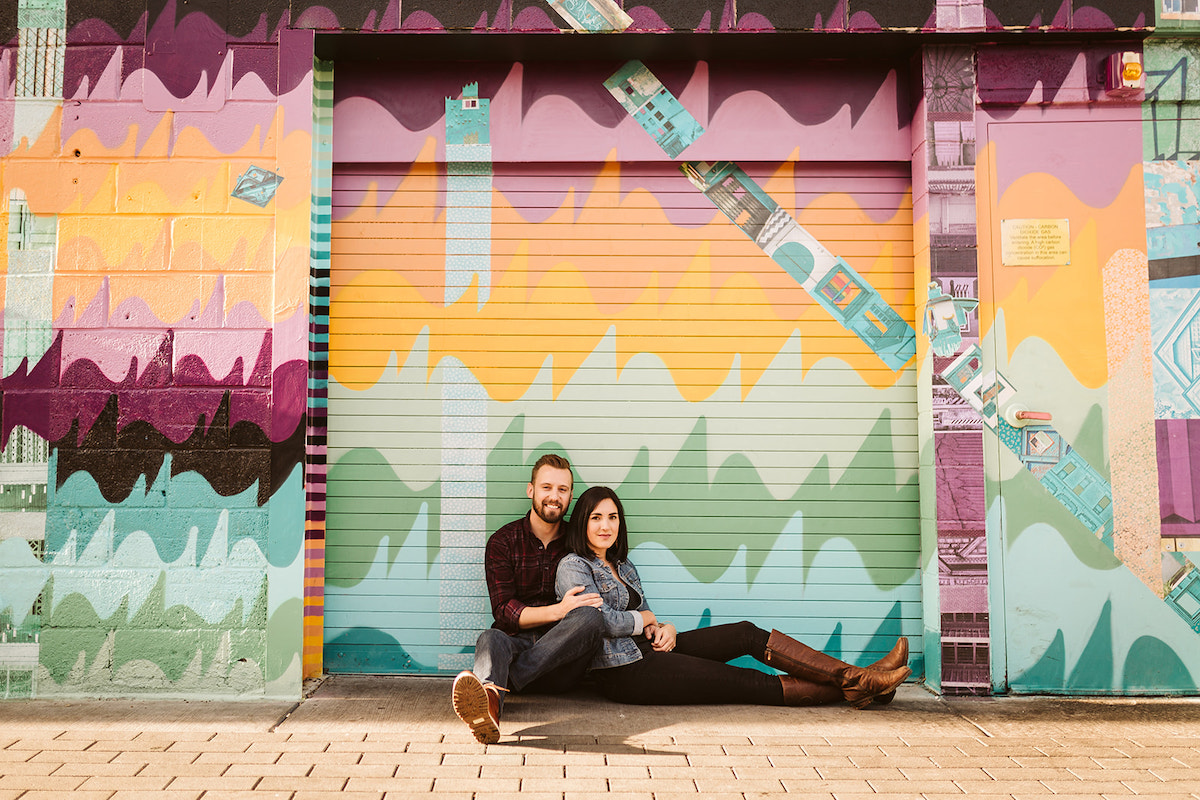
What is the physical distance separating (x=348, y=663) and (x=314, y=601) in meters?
0.42

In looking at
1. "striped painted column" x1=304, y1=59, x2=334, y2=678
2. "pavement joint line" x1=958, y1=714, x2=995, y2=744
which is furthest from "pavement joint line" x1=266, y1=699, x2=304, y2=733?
"pavement joint line" x1=958, y1=714, x2=995, y2=744

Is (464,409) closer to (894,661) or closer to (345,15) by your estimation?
(345,15)

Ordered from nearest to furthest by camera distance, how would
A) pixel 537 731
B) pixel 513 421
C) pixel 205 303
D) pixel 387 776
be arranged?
1. pixel 387 776
2. pixel 537 731
3. pixel 205 303
4. pixel 513 421

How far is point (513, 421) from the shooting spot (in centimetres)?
497

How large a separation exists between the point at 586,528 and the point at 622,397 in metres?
0.87

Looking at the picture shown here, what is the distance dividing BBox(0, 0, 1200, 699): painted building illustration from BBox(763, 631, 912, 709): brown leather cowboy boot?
0.48 metres

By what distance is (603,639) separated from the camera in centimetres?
429

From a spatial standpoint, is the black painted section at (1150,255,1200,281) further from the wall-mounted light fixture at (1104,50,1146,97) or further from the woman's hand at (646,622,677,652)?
the woman's hand at (646,622,677,652)

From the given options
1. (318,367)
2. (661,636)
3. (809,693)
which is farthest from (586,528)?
(318,367)

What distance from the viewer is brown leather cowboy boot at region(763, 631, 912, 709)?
4.25 metres

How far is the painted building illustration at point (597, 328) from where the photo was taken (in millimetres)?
4559

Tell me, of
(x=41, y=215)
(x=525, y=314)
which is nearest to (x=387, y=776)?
(x=525, y=314)

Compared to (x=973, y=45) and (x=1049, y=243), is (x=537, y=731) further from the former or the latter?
(x=973, y=45)

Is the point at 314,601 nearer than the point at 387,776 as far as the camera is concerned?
No
